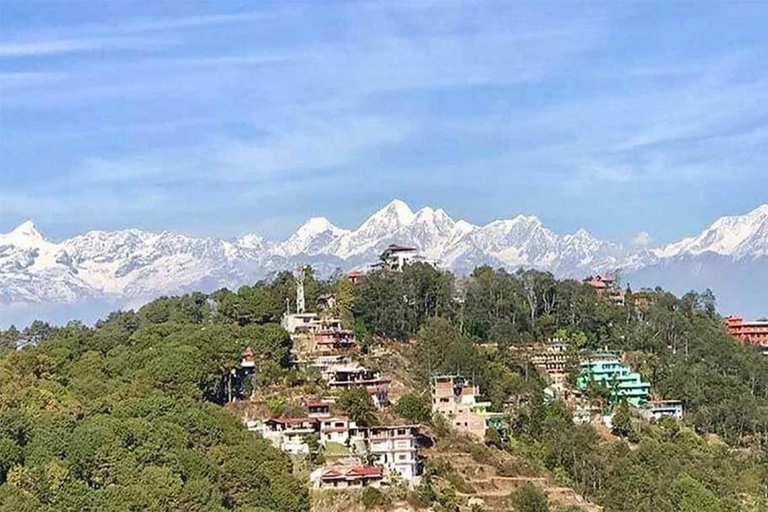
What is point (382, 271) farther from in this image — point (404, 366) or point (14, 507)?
point (14, 507)

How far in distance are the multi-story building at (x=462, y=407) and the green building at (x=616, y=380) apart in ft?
22.5

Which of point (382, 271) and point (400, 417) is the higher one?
point (382, 271)

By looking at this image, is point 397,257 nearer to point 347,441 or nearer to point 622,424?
point 622,424

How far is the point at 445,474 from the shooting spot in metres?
36.2

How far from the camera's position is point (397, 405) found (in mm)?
39281

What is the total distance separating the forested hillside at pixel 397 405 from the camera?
98.7 ft

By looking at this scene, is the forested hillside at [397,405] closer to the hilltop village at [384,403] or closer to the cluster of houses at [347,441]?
the hilltop village at [384,403]

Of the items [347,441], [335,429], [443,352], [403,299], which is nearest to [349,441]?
[347,441]

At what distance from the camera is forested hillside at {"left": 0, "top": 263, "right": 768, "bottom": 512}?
3009 cm

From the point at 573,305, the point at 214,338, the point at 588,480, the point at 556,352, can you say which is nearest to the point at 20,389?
the point at 214,338

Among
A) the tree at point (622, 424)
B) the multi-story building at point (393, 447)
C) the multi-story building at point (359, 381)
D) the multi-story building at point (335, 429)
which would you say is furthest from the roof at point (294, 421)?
the tree at point (622, 424)

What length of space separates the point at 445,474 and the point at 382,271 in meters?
16.5

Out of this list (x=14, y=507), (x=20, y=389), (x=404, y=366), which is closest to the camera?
(x=14, y=507)

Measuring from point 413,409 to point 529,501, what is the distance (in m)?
5.89
